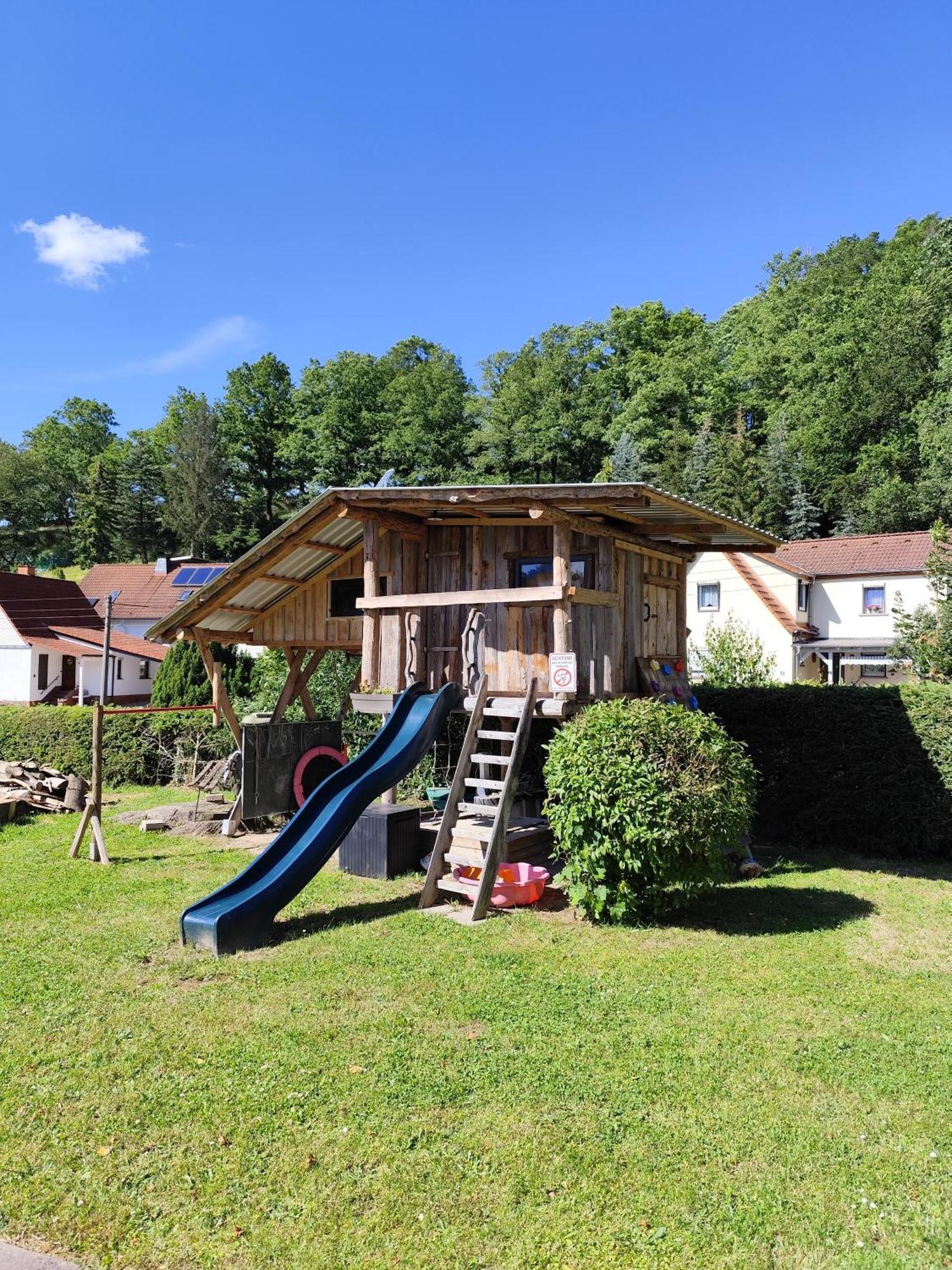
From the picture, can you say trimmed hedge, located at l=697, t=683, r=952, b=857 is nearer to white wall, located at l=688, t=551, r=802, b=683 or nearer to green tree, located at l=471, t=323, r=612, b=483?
white wall, located at l=688, t=551, r=802, b=683

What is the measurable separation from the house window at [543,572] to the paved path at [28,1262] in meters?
8.10

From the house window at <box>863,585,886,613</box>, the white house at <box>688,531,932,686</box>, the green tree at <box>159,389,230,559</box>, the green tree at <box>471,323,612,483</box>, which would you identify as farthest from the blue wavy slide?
the green tree at <box>159,389,230,559</box>

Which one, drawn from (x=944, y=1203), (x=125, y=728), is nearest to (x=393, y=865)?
(x=944, y=1203)

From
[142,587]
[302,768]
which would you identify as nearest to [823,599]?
[302,768]

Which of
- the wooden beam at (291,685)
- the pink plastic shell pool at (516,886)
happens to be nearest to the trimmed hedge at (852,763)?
the pink plastic shell pool at (516,886)

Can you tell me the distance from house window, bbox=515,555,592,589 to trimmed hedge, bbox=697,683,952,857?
406 cm

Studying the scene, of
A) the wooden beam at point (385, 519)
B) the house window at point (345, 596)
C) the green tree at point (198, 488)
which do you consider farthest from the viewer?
Answer: the green tree at point (198, 488)

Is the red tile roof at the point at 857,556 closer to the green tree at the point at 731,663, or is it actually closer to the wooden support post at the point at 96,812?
the green tree at the point at 731,663

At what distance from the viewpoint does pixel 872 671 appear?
108ft

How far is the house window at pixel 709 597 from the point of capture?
31.1 meters

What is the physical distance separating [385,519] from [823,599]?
89.1 ft

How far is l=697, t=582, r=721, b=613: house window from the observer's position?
102 ft

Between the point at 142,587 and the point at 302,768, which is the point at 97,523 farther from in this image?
the point at 302,768

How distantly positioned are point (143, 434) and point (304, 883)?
75862 mm
